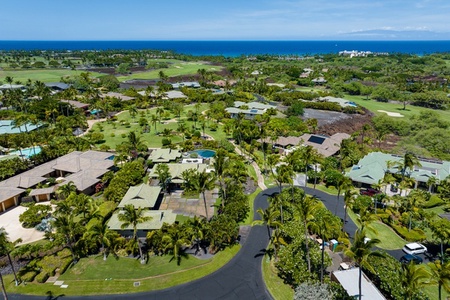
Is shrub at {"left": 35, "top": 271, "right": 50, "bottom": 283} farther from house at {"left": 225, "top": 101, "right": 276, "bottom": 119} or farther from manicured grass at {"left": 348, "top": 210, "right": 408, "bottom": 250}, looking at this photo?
house at {"left": 225, "top": 101, "right": 276, "bottom": 119}

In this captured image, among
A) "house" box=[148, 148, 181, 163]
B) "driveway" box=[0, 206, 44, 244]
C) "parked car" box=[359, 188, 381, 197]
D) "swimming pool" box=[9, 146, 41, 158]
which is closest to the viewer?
"driveway" box=[0, 206, 44, 244]

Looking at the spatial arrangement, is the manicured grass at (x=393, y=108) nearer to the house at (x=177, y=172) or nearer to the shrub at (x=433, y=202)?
the shrub at (x=433, y=202)

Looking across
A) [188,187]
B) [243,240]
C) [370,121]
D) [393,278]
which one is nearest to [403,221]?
[393,278]

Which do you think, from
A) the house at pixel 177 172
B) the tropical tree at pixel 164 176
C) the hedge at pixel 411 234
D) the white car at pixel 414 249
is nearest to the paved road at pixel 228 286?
the white car at pixel 414 249

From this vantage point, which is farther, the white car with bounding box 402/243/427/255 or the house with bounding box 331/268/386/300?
the white car with bounding box 402/243/427/255

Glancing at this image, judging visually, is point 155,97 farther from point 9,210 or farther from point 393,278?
point 393,278

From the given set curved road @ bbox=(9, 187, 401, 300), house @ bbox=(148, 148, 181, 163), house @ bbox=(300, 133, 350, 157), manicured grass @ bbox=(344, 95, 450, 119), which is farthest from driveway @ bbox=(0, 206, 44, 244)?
manicured grass @ bbox=(344, 95, 450, 119)
